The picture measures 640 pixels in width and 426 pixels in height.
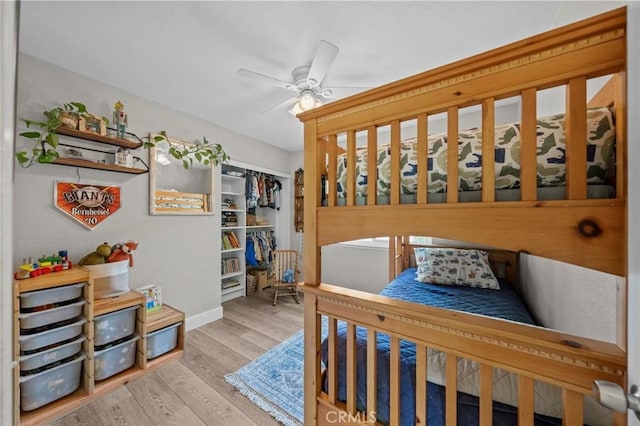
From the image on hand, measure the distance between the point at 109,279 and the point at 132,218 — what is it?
0.60 m

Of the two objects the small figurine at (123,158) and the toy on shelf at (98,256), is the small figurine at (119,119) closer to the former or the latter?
the small figurine at (123,158)

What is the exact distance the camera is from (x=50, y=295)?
1514 mm

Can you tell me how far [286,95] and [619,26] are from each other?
2141mm

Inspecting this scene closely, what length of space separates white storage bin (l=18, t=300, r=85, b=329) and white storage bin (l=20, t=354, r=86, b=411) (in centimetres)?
30

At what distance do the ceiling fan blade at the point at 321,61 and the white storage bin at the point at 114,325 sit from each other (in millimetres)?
2252

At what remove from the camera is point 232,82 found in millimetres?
2002

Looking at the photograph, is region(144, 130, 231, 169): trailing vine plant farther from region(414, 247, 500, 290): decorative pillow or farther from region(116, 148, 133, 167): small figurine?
region(414, 247, 500, 290): decorative pillow

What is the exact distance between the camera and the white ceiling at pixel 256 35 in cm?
130

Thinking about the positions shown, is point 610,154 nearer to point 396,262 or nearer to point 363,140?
point 396,262

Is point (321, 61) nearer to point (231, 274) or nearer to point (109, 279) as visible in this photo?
point (109, 279)

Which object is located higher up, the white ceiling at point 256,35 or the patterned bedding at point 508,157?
the white ceiling at point 256,35

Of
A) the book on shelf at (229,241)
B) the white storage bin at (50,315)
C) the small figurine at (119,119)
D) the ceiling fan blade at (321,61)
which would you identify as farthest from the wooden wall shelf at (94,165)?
the ceiling fan blade at (321,61)

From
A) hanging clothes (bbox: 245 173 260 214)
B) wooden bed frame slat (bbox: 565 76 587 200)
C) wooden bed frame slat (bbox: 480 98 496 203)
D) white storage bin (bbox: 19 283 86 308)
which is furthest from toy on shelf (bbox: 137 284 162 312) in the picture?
wooden bed frame slat (bbox: 565 76 587 200)

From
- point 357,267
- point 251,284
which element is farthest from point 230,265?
point 357,267
